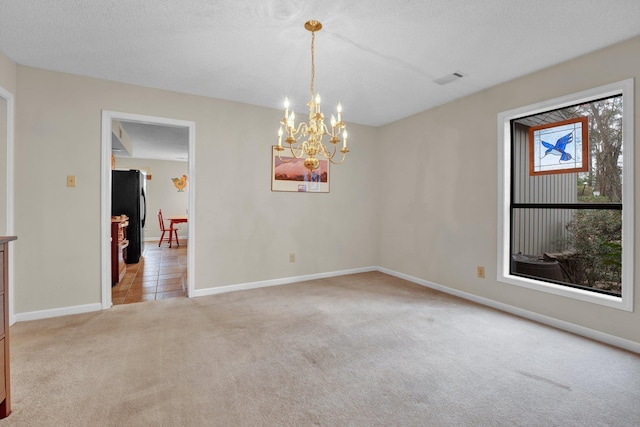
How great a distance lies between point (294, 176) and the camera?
443 centimetres

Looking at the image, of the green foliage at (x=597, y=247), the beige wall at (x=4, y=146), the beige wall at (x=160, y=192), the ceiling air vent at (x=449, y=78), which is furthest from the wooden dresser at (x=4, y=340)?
the beige wall at (x=160, y=192)

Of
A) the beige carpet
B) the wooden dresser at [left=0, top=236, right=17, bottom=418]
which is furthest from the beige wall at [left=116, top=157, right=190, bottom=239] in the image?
the wooden dresser at [left=0, top=236, right=17, bottom=418]

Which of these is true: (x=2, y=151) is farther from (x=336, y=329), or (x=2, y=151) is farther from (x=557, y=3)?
(x=557, y=3)

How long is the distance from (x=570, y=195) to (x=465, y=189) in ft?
3.28

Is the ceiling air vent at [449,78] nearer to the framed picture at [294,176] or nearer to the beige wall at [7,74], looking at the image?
the framed picture at [294,176]

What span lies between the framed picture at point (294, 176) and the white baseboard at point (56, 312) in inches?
95.3

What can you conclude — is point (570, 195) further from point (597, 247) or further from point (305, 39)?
point (305, 39)

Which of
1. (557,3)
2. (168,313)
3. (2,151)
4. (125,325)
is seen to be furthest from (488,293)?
(2,151)

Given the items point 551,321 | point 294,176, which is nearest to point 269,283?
point 294,176

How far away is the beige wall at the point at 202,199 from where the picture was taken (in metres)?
3.01

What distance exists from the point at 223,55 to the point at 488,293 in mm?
3686

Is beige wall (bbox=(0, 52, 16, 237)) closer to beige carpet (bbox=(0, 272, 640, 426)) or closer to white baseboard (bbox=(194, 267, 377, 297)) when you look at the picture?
beige carpet (bbox=(0, 272, 640, 426))

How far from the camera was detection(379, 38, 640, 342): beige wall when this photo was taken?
8.54 ft

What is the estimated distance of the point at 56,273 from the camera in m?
3.10
